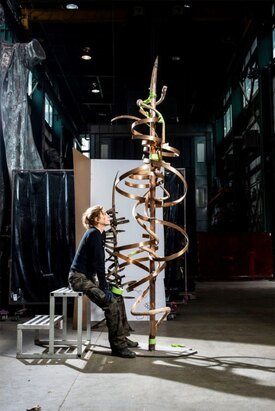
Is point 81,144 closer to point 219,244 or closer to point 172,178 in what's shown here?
point 219,244

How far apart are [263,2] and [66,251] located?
10594 millimetres

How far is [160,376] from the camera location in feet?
13.6

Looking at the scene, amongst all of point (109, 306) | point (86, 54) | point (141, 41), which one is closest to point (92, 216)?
point (109, 306)

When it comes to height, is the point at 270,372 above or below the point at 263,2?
below

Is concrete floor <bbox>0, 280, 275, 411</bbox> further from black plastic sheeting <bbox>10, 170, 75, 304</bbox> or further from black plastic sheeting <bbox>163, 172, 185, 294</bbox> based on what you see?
black plastic sheeting <bbox>163, 172, 185, 294</bbox>

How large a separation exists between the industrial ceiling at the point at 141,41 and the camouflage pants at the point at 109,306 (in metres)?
10.7

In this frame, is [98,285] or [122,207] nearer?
[98,285]

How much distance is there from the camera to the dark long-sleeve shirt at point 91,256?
498cm

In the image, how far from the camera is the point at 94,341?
5914mm

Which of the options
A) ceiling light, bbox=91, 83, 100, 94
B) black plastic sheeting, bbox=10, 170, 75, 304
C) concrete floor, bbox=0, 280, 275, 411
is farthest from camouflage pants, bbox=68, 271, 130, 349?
ceiling light, bbox=91, 83, 100, 94

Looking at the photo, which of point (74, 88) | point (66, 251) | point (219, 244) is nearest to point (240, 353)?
→ point (66, 251)

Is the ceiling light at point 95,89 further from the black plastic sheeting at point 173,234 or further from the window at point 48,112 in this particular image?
the black plastic sheeting at point 173,234

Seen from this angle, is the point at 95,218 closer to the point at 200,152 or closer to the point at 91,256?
the point at 91,256

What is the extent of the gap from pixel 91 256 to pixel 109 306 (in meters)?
0.57
